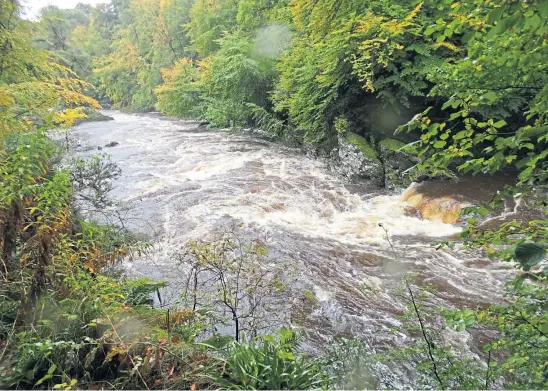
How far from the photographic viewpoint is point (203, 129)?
71.6 feet

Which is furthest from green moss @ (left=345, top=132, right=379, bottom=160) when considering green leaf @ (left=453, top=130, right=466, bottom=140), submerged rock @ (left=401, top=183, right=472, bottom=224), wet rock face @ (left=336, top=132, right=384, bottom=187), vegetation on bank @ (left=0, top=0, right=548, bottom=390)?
green leaf @ (left=453, top=130, right=466, bottom=140)

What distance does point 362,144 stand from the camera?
445 inches

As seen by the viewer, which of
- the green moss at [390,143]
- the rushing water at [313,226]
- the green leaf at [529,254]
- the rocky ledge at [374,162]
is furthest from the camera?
the green moss at [390,143]

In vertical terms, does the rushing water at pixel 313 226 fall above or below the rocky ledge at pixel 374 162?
below

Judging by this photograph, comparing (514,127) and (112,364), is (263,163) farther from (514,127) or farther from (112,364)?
(112,364)

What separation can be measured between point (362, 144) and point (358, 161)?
63 cm

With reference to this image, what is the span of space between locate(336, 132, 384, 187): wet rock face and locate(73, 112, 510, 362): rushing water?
16.8 inches

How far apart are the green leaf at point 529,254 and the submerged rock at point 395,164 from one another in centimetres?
859

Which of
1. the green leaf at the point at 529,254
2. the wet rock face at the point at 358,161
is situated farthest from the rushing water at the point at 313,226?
the green leaf at the point at 529,254

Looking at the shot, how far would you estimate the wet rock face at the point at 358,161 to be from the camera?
35.1 ft

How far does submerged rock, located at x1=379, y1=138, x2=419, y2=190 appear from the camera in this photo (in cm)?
997

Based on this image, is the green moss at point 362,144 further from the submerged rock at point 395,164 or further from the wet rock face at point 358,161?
the submerged rock at point 395,164

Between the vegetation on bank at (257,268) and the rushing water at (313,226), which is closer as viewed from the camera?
the vegetation on bank at (257,268)

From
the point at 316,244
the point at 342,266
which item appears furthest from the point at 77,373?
the point at 316,244
